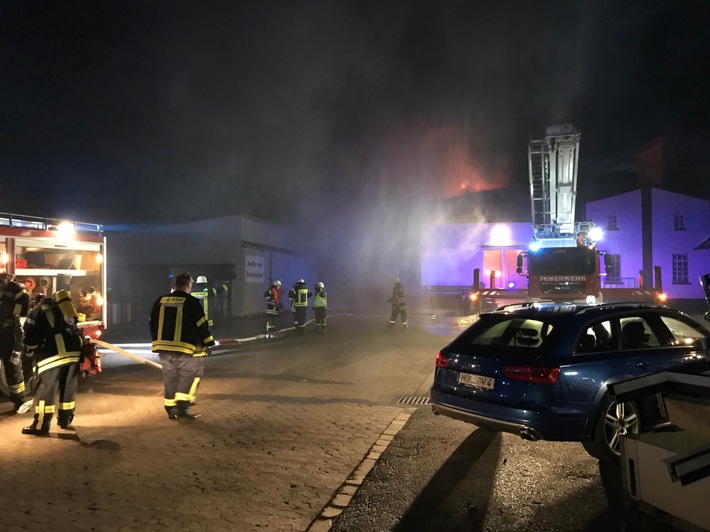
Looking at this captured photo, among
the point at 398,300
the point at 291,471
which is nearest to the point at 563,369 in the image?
the point at 291,471

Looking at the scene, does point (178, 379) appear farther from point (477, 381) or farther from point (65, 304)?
point (477, 381)

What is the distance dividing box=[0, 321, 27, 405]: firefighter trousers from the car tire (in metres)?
6.32

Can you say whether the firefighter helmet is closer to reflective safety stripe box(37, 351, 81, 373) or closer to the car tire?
reflective safety stripe box(37, 351, 81, 373)

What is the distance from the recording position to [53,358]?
5.56 metres

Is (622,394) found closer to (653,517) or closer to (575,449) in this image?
(653,517)

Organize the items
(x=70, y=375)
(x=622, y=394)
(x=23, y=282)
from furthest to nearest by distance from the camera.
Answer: (x=23, y=282), (x=70, y=375), (x=622, y=394)

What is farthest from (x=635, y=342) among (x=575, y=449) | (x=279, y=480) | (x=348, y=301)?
(x=348, y=301)

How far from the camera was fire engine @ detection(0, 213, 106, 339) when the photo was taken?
313 inches

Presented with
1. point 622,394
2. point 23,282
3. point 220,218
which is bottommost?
point 622,394

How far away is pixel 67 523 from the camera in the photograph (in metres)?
3.45

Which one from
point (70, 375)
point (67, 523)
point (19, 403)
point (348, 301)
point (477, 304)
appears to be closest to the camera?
point (67, 523)

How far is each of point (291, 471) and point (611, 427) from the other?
2.78 metres

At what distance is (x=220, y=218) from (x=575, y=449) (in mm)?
17565

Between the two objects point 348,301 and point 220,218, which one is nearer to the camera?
point 220,218
